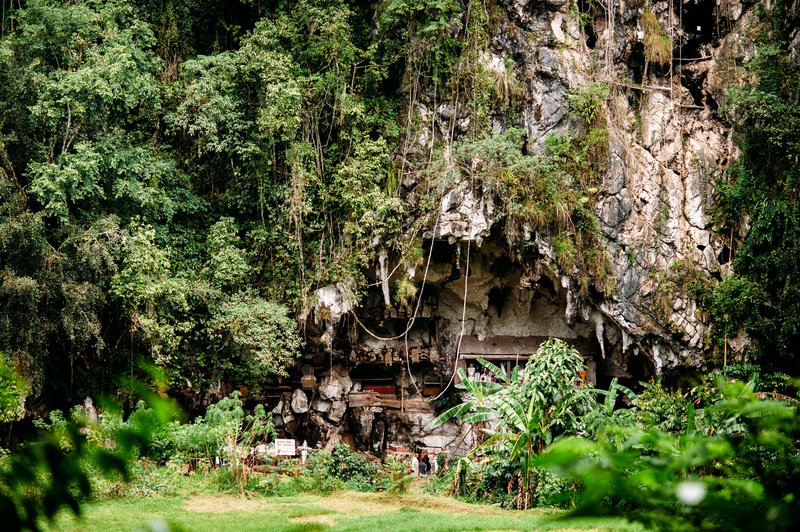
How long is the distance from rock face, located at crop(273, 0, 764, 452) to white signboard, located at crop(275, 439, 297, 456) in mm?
1637

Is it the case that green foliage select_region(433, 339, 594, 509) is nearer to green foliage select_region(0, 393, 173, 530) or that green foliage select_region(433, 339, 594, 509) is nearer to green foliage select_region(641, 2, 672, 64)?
green foliage select_region(641, 2, 672, 64)

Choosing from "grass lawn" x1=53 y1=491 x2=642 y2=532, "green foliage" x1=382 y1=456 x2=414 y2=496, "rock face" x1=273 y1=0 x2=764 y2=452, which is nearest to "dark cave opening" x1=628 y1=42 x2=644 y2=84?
"rock face" x1=273 y1=0 x2=764 y2=452

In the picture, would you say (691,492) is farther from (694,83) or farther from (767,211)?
(694,83)

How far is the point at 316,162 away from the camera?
14.1 meters

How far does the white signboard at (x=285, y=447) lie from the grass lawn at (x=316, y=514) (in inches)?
111

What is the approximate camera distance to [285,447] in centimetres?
1302

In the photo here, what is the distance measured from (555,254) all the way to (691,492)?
12.6 meters

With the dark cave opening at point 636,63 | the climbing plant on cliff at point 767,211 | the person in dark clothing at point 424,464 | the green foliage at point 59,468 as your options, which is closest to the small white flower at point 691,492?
the green foliage at point 59,468

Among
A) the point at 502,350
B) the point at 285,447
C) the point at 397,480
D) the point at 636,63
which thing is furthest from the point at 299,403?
the point at 636,63

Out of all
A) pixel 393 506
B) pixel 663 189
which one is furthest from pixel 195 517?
pixel 663 189

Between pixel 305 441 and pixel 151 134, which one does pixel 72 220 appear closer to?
pixel 151 134

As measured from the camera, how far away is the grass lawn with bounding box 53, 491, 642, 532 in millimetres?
7758

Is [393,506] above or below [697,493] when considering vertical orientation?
below

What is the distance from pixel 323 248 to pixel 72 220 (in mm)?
4177
